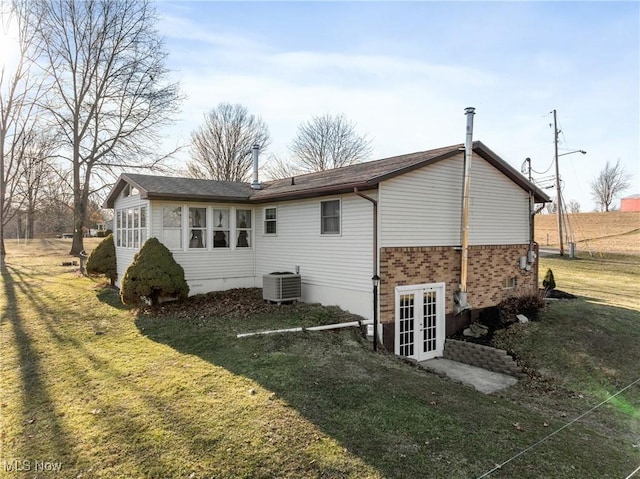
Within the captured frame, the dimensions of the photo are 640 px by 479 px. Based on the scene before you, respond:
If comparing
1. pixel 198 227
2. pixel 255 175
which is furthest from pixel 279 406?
pixel 255 175

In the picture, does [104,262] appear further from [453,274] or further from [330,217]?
[453,274]

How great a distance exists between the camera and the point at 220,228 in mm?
12641

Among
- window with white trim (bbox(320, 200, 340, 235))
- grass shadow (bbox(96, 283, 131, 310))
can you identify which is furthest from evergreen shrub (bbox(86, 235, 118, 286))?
window with white trim (bbox(320, 200, 340, 235))

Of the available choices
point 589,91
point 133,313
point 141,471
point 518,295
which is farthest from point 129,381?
point 589,91

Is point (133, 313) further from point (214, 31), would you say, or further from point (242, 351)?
point (214, 31)

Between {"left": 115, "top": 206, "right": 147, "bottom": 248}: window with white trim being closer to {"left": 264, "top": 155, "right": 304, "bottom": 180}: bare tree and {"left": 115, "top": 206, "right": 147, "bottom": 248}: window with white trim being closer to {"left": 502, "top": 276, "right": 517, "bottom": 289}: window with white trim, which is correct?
{"left": 502, "top": 276, "right": 517, "bottom": 289}: window with white trim

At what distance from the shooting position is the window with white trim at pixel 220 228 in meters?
12.5

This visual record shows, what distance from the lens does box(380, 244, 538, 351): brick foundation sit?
9188mm

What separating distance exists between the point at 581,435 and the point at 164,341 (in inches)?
293

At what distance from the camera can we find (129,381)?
6.21 metres

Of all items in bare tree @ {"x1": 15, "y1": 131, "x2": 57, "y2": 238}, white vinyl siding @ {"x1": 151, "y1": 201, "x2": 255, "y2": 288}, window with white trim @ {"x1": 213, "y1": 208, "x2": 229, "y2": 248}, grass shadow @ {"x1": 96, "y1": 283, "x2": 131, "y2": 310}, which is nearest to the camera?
grass shadow @ {"x1": 96, "y1": 283, "x2": 131, "y2": 310}

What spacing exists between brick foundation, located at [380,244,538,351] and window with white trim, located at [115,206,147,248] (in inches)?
304

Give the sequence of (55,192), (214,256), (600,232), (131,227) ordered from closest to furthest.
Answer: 1. (214,256)
2. (131,227)
3. (55,192)
4. (600,232)

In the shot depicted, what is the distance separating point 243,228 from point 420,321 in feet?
21.2
